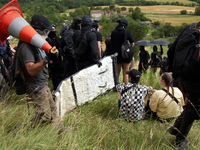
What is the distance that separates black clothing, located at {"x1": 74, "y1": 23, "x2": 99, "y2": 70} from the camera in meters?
4.23

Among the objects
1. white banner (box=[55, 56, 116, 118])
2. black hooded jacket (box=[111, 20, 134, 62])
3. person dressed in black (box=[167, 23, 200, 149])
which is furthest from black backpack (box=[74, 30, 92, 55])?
person dressed in black (box=[167, 23, 200, 149])

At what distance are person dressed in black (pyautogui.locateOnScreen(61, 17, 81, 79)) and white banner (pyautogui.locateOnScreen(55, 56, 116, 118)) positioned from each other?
3.97ft

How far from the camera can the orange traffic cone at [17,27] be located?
2226 mm

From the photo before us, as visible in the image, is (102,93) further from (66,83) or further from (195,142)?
(195,142)

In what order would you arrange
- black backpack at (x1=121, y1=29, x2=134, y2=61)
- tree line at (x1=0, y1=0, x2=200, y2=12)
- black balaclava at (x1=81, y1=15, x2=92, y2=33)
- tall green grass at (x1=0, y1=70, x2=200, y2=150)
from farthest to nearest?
tree line at (x1=0, y1=0, x2=200, y2=12), black backpack at (x1=121, y1=29, x2=134, y2=61), black balaclava at (x1=81, y1=15, x2=92, y2=33), tall green grass at (x1=0, y1=70, x2=200, y2=150)

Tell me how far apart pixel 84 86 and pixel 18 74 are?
181cm

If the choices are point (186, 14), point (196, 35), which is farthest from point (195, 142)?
point (186, 14)

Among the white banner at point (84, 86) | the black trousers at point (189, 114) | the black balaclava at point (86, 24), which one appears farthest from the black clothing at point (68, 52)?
the black trousers at point (189, 114)

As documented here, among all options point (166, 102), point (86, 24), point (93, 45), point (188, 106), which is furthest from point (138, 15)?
point (188, 106)

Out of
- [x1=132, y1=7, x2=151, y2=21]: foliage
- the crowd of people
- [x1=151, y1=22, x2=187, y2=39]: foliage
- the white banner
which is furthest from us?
[x1=132, y1=7, x2=151, y2=21]: foliage

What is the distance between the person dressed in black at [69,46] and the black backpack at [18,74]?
296 cm

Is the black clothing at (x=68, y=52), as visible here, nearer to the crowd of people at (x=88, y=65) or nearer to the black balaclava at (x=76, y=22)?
the crowd of people at (x=88, y=65)

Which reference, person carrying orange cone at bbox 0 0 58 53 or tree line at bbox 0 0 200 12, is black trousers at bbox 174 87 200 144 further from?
tree line at bbox 0 0 200 12

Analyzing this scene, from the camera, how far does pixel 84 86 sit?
4086mm
